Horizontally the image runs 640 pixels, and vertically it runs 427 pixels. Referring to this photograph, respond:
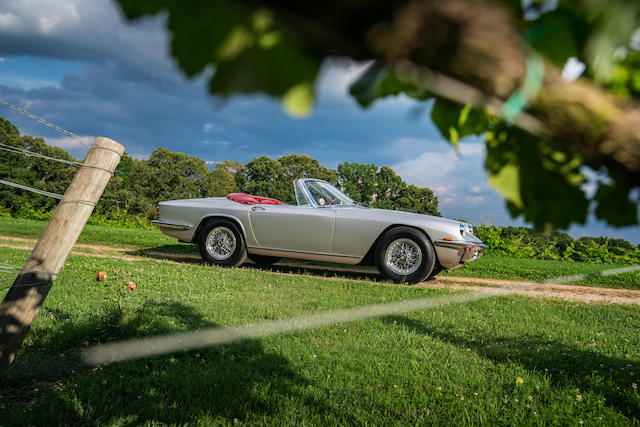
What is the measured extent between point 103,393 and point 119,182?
32015 mm

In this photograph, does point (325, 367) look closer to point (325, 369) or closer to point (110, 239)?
point (325, 369)

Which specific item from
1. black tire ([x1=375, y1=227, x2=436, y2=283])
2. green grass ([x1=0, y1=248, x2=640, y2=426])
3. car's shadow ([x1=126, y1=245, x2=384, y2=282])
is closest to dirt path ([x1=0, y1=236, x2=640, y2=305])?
car's shadow ([x1=126, y1=245, x2=384, y2=282])

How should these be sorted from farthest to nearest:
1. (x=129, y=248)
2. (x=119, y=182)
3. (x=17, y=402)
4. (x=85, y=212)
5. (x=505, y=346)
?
(x=119, y=182)
(x=129, y=248)
(x=505, y=346)
(x=85, y=212)
(x=17, y=402)

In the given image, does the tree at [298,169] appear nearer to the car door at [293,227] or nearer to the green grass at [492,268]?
the green grass at [492,268]

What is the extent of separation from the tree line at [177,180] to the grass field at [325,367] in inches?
568

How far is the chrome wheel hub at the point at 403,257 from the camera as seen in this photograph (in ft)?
21.9

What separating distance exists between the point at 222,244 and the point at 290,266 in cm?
185

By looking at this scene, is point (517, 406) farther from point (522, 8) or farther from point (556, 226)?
point (522, 8)

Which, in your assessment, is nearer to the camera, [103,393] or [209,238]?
[103,393]

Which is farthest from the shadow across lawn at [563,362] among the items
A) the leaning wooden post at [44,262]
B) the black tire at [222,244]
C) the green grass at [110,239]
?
the green grass at [110,239]

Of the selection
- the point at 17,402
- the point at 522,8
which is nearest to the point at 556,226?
the point at 522,8

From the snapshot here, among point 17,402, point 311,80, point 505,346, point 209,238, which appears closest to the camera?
point 311,80

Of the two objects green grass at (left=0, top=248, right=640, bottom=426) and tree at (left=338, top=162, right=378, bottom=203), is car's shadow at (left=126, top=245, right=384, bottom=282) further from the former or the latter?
tree at (left=338, top=162, right=378, bottom=203)

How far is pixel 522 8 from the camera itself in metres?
0.47
